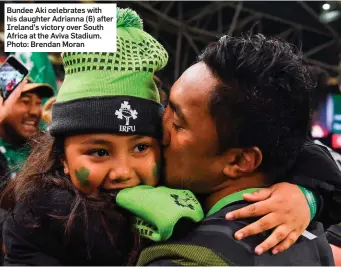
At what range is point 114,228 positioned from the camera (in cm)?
102

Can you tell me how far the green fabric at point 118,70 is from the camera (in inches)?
42.8

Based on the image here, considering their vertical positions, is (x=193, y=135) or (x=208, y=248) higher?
(x=193, y=135)

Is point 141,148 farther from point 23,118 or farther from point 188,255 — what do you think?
point 23,118

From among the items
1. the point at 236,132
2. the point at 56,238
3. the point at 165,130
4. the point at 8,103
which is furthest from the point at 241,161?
the point at 8,103

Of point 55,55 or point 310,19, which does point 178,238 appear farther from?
point 310,19

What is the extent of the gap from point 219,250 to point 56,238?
1.30ft

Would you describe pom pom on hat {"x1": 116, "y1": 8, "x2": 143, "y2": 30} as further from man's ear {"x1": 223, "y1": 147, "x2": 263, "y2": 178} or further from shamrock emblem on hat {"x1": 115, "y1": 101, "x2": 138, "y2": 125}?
Result: man's ear {"x1": 223, "y1": 147, "x2": 263, "y2": 178}

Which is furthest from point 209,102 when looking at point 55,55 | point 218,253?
point 55,55

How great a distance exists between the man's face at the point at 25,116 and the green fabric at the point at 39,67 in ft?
0.42

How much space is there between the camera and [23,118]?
275cm

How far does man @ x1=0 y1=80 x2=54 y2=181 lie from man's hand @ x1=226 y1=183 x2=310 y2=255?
1.75m

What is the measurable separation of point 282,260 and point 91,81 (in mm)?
586

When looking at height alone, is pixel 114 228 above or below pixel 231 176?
below

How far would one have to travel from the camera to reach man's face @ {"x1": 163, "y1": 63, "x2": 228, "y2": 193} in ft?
3.27
